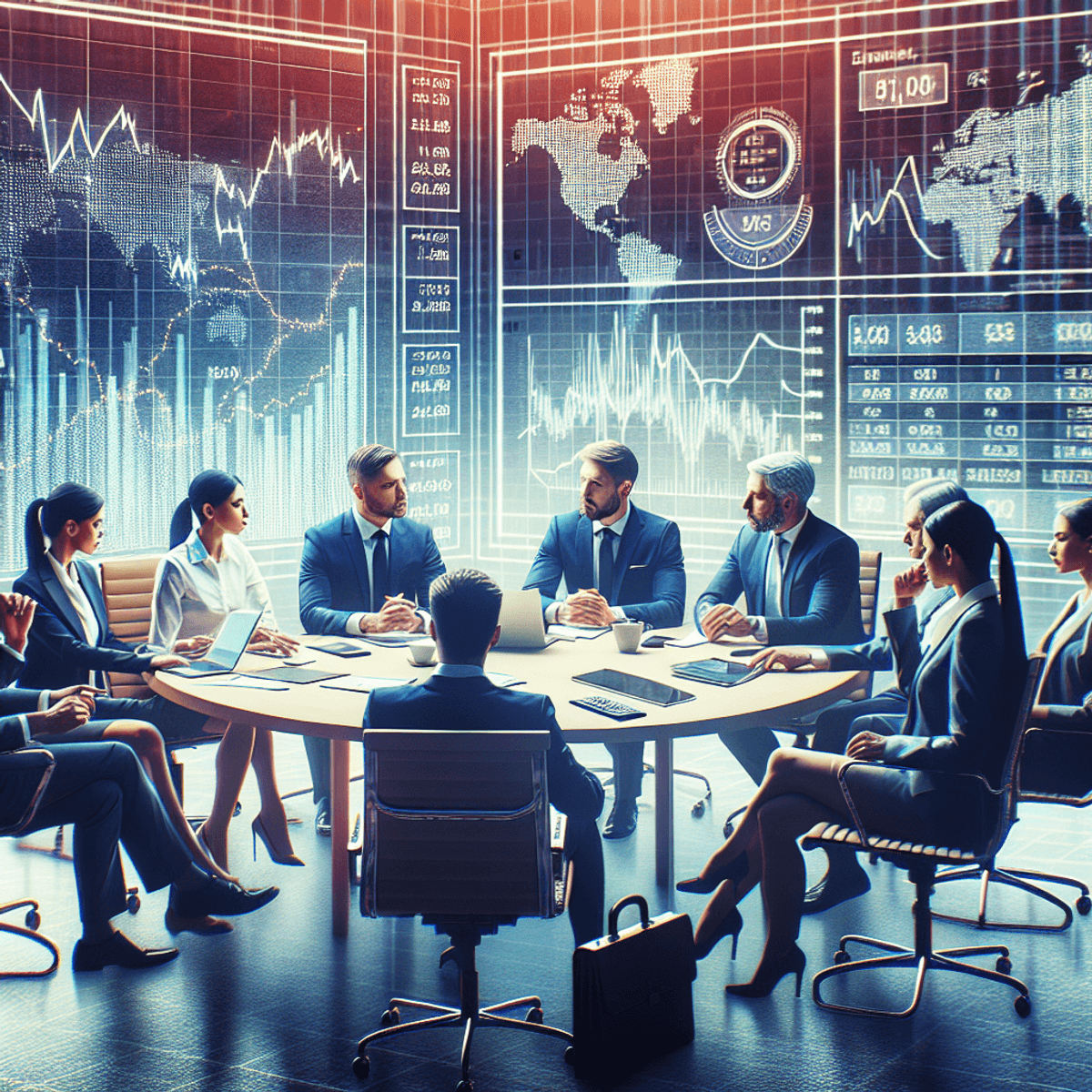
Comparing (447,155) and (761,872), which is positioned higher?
(447,155)

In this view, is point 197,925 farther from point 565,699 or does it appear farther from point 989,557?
point 989,557

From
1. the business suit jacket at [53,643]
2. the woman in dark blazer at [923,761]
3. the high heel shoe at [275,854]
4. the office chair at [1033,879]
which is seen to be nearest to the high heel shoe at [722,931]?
the woman in dark blazer at [923,761]

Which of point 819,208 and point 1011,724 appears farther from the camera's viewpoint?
point 819,208

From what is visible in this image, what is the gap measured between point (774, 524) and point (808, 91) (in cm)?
243

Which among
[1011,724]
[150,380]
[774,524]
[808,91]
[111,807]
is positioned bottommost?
[111,807]

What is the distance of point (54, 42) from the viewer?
570 centimetres

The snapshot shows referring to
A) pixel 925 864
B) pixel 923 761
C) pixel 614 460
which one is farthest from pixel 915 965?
pixel 614 460

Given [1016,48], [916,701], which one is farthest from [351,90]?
[916,701]

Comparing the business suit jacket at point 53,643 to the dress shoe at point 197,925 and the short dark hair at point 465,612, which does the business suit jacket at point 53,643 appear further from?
the short dark hair at point 465,612

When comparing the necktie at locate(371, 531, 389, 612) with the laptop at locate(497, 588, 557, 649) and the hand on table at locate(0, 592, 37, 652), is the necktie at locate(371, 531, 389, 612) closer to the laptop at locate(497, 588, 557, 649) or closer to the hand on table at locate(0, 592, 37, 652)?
the laptop at locate(497, 588, 557, 649)

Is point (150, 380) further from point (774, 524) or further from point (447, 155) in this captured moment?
point (774, 524)

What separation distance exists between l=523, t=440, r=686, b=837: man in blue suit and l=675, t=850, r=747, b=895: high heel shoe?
979mm

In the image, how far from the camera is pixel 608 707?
12.0 ft

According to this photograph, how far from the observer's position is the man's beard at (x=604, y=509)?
5.15 m
